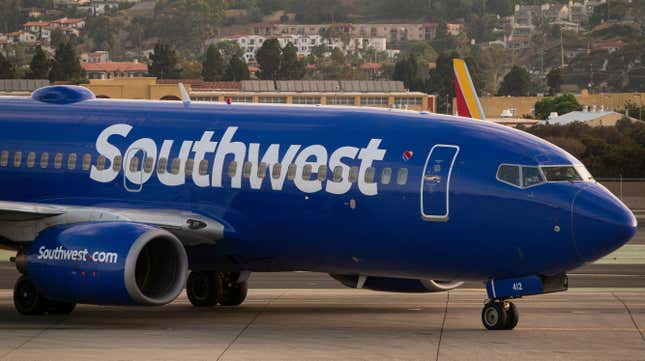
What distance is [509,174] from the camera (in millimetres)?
24828

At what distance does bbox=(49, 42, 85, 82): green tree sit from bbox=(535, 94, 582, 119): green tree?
5493cm

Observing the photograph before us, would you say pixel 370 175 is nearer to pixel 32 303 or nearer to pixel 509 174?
pixel 509 174

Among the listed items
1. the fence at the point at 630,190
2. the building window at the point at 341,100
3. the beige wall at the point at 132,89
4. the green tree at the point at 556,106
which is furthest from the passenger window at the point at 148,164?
the building window at the point at 341,100

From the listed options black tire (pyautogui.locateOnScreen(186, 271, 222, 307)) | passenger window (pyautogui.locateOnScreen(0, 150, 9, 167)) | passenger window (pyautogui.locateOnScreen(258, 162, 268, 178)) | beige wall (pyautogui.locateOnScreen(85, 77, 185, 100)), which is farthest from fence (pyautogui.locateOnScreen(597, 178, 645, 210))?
beige wall (pyautogui.locateOnScreen(85, 77, 185, 100))

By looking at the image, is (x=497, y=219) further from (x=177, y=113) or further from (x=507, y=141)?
(x=177, y=113)

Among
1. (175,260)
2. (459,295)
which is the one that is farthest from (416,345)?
(459,295)

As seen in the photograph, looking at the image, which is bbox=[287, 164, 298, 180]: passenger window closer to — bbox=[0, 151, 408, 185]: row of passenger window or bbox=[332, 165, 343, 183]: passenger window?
bbox=[0, 151, 408, 185]: row of passenger window

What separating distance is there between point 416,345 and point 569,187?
Result: 135 inches

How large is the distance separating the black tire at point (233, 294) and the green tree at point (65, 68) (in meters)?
154

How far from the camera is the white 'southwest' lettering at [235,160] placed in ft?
85.4

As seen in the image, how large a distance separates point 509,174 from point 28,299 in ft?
29.6

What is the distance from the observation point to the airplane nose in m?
24.1

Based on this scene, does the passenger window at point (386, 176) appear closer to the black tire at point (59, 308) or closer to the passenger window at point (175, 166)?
the passenger window at point (175, 166)

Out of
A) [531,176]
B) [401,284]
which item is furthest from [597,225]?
[401,284]
